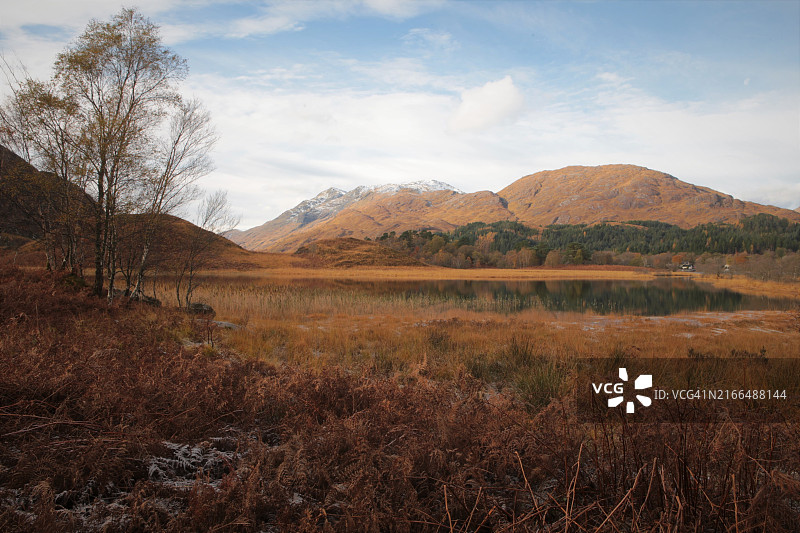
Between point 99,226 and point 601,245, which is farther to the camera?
point 601,245

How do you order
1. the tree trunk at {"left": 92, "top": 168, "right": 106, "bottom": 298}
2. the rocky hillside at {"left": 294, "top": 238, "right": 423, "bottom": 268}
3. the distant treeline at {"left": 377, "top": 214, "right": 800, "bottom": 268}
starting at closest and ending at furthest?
the tree trunk at {"left": 92, "top": 168, "right": 106, "bottom": 298} < the rocky hillside at {"left": 294, "top": 238, "right": 423, "bottom": 268} < the distant treeline at {"left": 377, "top": 214, "right": 800, "bottom": 268}

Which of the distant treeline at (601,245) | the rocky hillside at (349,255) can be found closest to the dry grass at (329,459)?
the rocky hillside at (349,255)

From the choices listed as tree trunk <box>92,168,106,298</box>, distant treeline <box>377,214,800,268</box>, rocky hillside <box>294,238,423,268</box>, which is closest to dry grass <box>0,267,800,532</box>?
tree trunk <box>92,168,106,298</box>

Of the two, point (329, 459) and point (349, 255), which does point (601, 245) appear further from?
point (329, 459)

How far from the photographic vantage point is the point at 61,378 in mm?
3312

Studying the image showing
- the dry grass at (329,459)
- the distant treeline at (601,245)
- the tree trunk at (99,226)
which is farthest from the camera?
the distant treeline at (601,245)

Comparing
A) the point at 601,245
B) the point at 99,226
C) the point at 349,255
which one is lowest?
the point at 99,226

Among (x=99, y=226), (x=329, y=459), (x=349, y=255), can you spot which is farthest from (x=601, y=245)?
(x=329, y=459)

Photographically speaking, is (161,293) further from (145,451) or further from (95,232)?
(145,451)

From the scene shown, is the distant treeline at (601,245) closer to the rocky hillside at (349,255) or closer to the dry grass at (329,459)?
the rocky hillside at (349,255)

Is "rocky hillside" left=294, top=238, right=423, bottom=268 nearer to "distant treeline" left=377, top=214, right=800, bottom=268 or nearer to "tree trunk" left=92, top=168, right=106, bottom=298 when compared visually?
"distant treeline" left=377, top=214, right=800, bottom=268

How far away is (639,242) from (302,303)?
18396 centimetres

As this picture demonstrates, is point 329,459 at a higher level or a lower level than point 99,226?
lower

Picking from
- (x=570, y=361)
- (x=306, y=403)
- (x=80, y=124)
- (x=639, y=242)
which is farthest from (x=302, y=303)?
(x=639, y=242)
